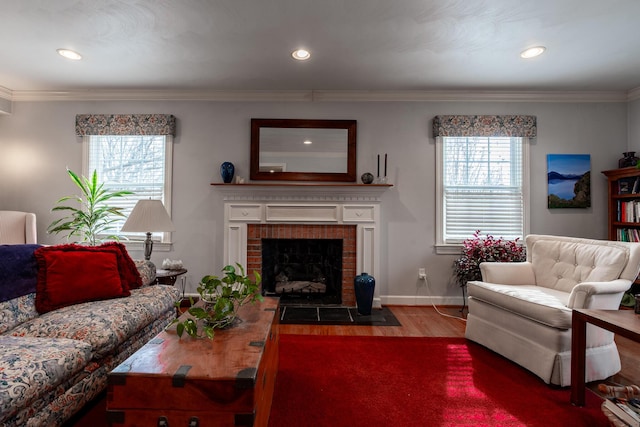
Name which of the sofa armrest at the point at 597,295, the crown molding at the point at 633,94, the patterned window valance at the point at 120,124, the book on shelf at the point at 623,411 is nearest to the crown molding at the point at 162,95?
the patterned window valance at the point at 120,124

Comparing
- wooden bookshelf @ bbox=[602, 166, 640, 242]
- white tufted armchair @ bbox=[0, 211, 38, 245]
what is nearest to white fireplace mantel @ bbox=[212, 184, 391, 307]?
white tufted armchair @ bbox=[0, 211, 38, 245]

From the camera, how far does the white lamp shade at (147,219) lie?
276 centimetres

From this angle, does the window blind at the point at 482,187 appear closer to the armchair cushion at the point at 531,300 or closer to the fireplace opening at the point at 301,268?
the armchair cushion at the point at 531,300

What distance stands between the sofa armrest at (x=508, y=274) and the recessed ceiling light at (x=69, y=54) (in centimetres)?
408

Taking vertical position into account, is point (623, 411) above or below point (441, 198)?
below

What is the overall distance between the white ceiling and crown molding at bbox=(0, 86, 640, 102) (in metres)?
0.08

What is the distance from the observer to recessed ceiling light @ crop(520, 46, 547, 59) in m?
2.74

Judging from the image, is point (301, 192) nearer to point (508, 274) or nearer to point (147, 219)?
point (147, 219)

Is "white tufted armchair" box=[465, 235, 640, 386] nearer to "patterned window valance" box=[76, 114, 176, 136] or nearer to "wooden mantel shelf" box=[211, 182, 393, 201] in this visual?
"wooden mantel shelf" box=[211, 182, 393, 201]

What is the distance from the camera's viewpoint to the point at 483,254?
10.9 ft

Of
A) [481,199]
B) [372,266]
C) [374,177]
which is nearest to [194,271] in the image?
[372,266]

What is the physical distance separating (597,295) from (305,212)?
2.56 metres

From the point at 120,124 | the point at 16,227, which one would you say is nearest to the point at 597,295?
the point at 120,124

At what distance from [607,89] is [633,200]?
4.16 ft
